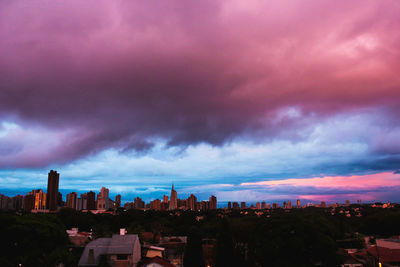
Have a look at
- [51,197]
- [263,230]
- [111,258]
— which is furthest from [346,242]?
[51,197]

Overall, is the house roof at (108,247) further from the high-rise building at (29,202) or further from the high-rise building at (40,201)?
the high-rise building at (40,201)

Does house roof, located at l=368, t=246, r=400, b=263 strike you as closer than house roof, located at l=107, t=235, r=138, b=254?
No

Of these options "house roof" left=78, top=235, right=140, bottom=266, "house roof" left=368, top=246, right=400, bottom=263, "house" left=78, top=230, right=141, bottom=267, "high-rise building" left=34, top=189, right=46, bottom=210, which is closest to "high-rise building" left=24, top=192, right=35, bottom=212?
"high-rise building" left=34, top=189, right=46, bottom=210

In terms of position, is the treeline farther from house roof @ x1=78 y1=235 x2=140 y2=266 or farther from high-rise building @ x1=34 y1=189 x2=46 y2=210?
high-rise building @ x1=34 y1=189 x2=46 y2=210

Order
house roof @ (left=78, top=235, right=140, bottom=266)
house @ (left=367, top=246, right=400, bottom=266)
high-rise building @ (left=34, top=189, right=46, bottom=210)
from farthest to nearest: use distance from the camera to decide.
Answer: high-rise building @ (left=34, top=189, right=46, bottom=210) → house @ (left=367, top=246, right=400, bottom=266) → house roof @ (left=78, top=235, right=140, bottom=266)

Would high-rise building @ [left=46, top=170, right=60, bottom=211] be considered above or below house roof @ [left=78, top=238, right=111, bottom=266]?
above

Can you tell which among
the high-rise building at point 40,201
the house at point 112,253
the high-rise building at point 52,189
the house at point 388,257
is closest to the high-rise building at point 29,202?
the high-rise building at point 40,201
